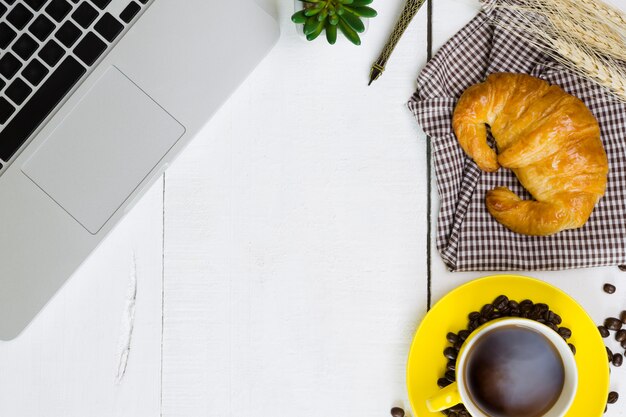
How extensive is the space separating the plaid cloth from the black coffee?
130 millimetres

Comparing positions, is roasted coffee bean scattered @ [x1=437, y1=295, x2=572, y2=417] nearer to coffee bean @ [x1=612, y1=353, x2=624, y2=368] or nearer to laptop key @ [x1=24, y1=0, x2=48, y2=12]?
coffee bean @ [x1=612, y1=353, x2=624, y2=368]

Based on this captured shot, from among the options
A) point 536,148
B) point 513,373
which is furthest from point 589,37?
point 513,373

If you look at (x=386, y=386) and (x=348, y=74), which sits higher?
(x=348, y=74)

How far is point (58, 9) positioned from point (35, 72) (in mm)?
94

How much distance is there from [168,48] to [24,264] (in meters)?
0.38

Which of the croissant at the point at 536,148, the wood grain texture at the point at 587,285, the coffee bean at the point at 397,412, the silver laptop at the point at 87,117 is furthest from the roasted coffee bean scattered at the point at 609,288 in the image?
the silver laptop at the point at 87,117

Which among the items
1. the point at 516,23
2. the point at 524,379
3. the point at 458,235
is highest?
the point at 516,23

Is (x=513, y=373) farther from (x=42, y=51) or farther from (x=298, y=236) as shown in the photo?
(x=42, y=51)

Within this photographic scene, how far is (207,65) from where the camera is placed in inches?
42.5

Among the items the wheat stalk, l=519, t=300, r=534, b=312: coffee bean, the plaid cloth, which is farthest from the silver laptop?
l=519, t=300, r=534, b=312: coffee bean

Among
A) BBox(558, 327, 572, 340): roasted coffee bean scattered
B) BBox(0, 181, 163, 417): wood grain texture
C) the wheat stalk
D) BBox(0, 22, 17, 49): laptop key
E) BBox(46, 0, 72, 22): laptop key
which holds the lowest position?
BBox(0, 181, 163, 417): wood grain texture

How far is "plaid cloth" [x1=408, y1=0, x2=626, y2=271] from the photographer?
1.13 metres

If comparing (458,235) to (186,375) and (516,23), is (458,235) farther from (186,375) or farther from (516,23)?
(186,375)

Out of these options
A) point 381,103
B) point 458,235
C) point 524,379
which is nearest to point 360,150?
point 381,103
